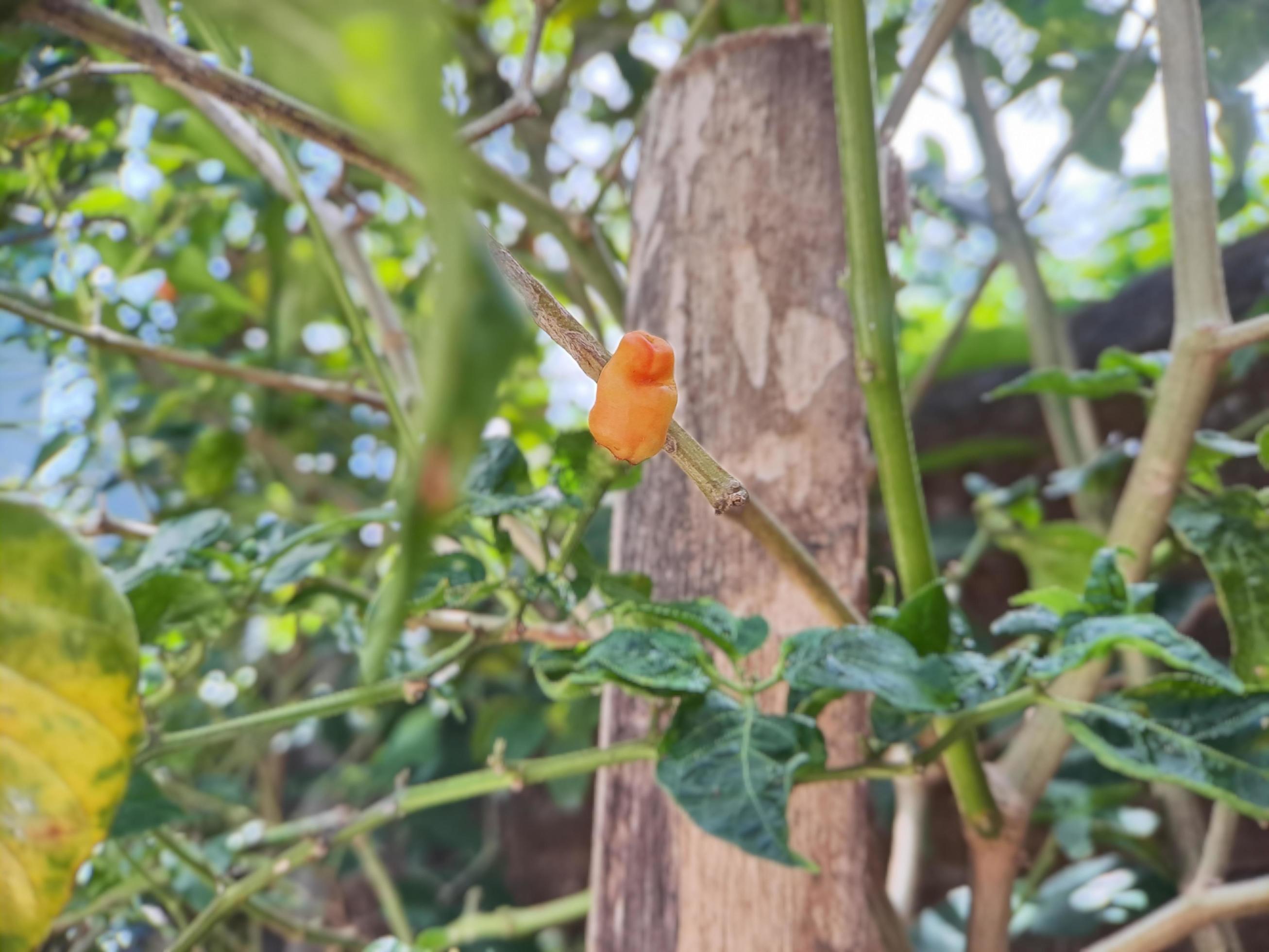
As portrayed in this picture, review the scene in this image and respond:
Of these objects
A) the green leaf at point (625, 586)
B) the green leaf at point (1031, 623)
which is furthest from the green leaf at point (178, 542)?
the green leaf at point (1031, 623)

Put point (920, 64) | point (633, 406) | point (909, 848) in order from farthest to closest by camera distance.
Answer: point (909, 848)
point (920, 64)
point (633, 406)

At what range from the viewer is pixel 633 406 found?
283 mm

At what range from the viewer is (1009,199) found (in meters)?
1.07

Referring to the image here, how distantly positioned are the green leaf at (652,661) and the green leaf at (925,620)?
0.11 m

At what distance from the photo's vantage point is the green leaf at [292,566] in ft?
1.93

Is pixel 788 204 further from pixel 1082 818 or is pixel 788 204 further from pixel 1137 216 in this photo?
pixel 1137 216

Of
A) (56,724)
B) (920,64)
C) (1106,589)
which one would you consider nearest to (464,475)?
(56,724)

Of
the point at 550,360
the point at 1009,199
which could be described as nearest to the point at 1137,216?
the point at 1009,199

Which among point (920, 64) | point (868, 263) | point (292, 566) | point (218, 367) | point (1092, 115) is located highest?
point (1092, 115)

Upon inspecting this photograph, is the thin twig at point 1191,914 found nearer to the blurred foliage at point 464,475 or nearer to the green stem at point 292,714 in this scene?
the blurred foliage at point 464,475

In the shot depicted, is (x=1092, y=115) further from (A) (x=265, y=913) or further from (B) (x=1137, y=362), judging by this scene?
(A) (x=265, y=913)

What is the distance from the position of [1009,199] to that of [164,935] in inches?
43.8

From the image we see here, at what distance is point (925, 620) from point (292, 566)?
0.38 meters

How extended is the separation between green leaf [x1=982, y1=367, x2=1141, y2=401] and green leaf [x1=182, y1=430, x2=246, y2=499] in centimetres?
91
